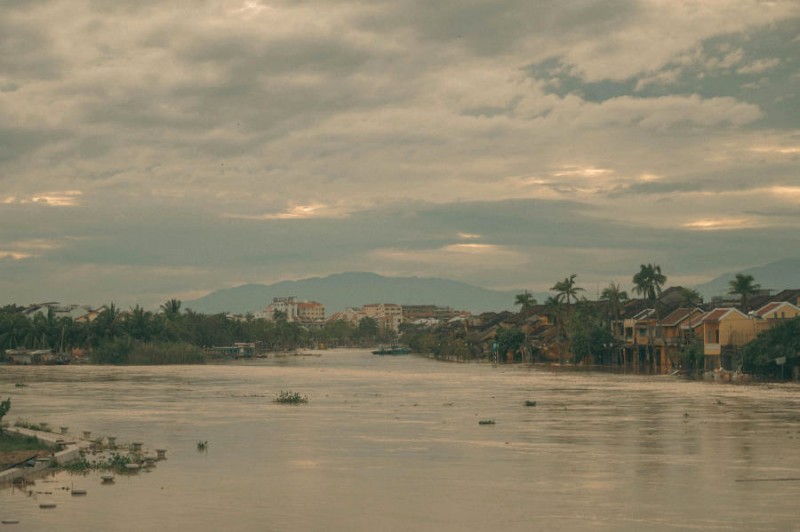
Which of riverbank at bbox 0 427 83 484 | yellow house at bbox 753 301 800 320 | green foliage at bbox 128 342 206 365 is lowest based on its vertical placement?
riverbank at bbox 0 427 83 484

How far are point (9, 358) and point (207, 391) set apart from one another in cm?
9282

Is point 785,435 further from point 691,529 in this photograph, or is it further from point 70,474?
point 70,474

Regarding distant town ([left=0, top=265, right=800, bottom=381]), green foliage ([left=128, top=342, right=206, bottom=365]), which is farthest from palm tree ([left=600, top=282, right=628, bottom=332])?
green foliage ([left=128, top=342, right=206, bottom=365])

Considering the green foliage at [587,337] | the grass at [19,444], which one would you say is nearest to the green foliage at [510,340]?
the green foliage at [587,337]

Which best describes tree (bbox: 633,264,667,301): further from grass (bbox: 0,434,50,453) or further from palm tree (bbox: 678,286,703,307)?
grass (bbox: 0,434,50,453)

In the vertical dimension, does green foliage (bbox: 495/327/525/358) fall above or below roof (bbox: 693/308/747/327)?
below

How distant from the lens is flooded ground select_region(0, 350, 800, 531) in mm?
18875

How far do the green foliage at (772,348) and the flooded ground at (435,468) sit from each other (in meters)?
24.8

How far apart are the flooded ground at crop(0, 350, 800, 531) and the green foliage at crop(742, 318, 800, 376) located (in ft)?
81.3

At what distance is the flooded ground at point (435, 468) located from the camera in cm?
1888

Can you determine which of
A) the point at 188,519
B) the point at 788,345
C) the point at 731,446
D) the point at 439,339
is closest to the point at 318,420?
the point at 731,446

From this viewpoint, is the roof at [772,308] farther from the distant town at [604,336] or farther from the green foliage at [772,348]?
the green foliage at [772,348]

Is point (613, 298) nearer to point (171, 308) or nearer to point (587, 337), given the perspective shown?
point (587, 337)

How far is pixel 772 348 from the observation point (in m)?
76.1
